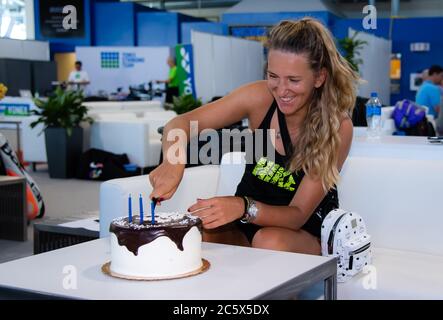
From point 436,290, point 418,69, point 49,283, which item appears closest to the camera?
point 49,283

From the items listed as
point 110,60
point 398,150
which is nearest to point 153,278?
point 398,150

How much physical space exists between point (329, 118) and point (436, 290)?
0.65 metres

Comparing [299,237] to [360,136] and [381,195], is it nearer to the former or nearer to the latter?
[381,195]

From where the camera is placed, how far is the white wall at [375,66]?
46.5ft

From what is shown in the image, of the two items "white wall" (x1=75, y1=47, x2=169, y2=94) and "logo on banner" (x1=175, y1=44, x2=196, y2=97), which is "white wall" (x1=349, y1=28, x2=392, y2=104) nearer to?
"logo on banner" (x1=175, y1=44, x2=196, y2=97)

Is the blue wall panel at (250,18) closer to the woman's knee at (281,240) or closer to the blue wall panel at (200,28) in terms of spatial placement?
the blue wall panel at (200,28)

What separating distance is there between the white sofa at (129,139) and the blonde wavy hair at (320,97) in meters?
5.66

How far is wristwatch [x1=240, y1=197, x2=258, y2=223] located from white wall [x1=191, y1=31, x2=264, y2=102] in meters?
7.80

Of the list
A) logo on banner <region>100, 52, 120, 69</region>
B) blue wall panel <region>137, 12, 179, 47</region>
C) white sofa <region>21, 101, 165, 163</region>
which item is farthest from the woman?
blue wall panel <region>137, 12, 179, 47</region>

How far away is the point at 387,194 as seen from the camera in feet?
8.88

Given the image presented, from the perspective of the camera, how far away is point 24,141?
27.8 feet

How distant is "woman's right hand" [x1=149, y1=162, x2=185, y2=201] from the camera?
73.8 inches

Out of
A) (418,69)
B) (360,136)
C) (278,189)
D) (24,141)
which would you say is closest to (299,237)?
(278,189)
